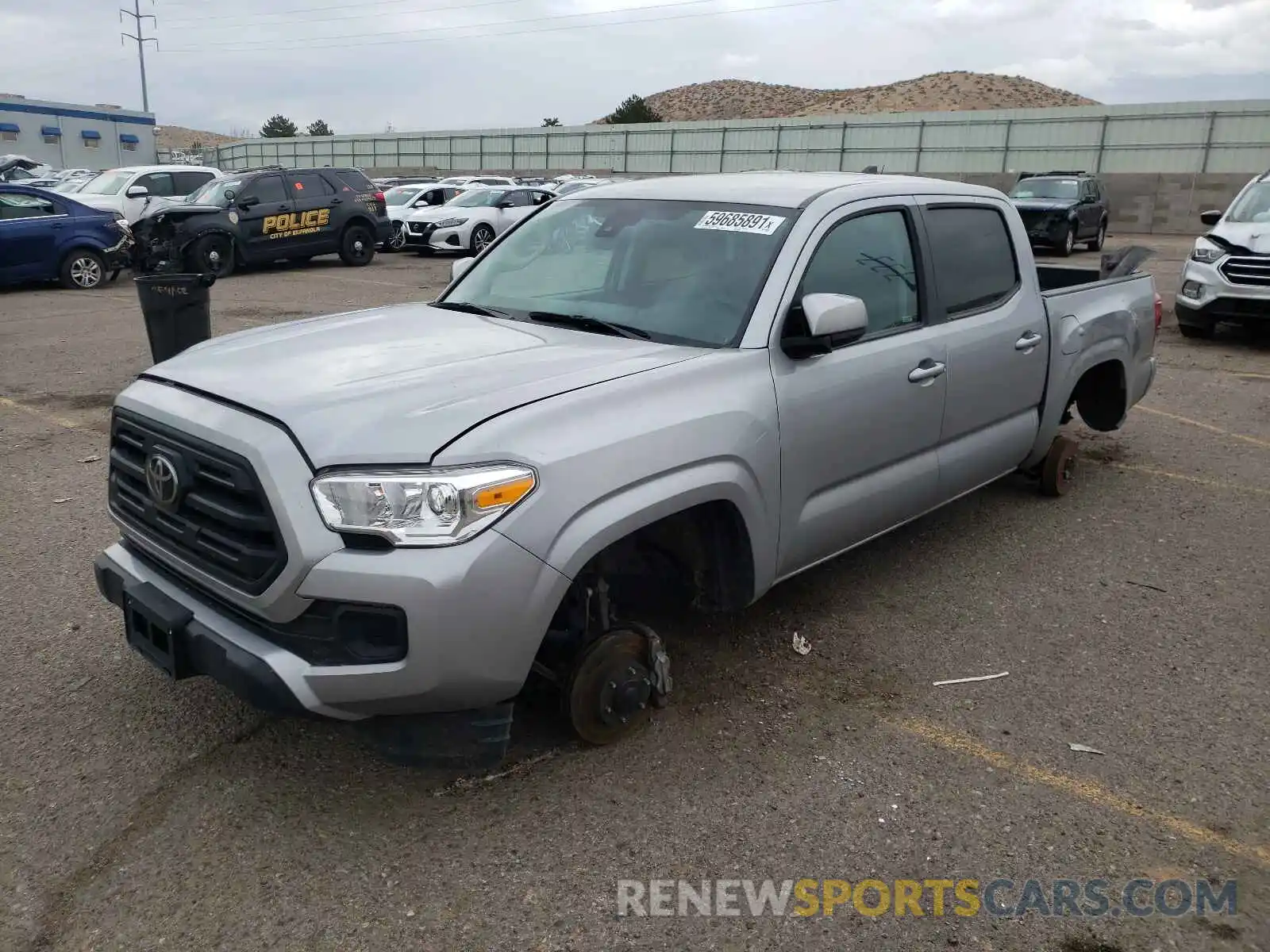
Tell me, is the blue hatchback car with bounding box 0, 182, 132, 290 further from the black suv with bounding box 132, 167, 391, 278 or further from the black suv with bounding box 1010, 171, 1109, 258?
the black suv with bounding box 1010, 171, 1109, 258

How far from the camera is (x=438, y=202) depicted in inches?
915

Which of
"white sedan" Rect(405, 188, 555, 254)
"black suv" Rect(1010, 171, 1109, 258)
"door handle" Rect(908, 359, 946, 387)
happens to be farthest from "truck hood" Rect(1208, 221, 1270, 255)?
"white sedan" Rect(405, 188, 555, 254)

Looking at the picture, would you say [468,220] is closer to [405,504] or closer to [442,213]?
[442,213]

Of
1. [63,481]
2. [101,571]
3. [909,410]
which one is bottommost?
[63,481]

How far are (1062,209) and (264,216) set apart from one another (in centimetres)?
1521

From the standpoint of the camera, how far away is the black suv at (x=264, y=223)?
640 inches

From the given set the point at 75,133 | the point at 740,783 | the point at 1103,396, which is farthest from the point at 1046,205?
the point at 75,133

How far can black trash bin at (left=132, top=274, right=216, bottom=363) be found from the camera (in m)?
8.15

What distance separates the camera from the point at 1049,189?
70.1 feet

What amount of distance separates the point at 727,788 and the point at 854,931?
0.66 meters

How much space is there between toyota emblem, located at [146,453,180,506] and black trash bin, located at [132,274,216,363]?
5609 mm

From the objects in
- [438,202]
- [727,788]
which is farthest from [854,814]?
[438,202]

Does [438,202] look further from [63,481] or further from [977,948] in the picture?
[977,948]

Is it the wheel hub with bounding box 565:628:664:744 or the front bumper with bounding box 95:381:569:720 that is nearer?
the front bumper with bounding box 95:381:569:720
